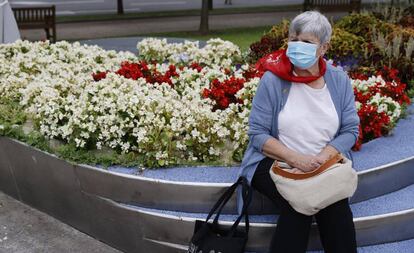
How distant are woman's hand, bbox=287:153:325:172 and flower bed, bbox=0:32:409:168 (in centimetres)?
96

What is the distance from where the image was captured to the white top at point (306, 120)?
151 inches

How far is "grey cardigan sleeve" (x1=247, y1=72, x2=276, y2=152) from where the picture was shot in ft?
12.6

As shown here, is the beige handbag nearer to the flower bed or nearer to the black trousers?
the black trousers

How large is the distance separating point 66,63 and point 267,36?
281cm

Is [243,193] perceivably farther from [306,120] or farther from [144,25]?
[144,25]

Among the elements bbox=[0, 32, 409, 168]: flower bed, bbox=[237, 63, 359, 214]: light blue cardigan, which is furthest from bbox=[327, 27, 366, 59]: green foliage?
bbox=[237, 63, 359, 214]: light blue cardigan

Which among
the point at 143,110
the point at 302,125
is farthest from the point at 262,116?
the point at 143,110

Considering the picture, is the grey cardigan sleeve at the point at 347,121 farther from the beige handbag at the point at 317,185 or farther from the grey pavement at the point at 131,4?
the grey pavement at the point at 131,4

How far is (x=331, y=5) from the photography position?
642 inches

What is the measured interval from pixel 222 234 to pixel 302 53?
124cm

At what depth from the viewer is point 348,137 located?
3.92 metres

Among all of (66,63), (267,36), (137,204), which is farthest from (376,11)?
(137,204)

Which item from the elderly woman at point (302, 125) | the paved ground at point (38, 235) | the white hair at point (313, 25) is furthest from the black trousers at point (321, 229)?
the paved ground at point (38, 235)

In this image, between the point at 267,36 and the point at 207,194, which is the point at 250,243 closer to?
the point at 207,194
